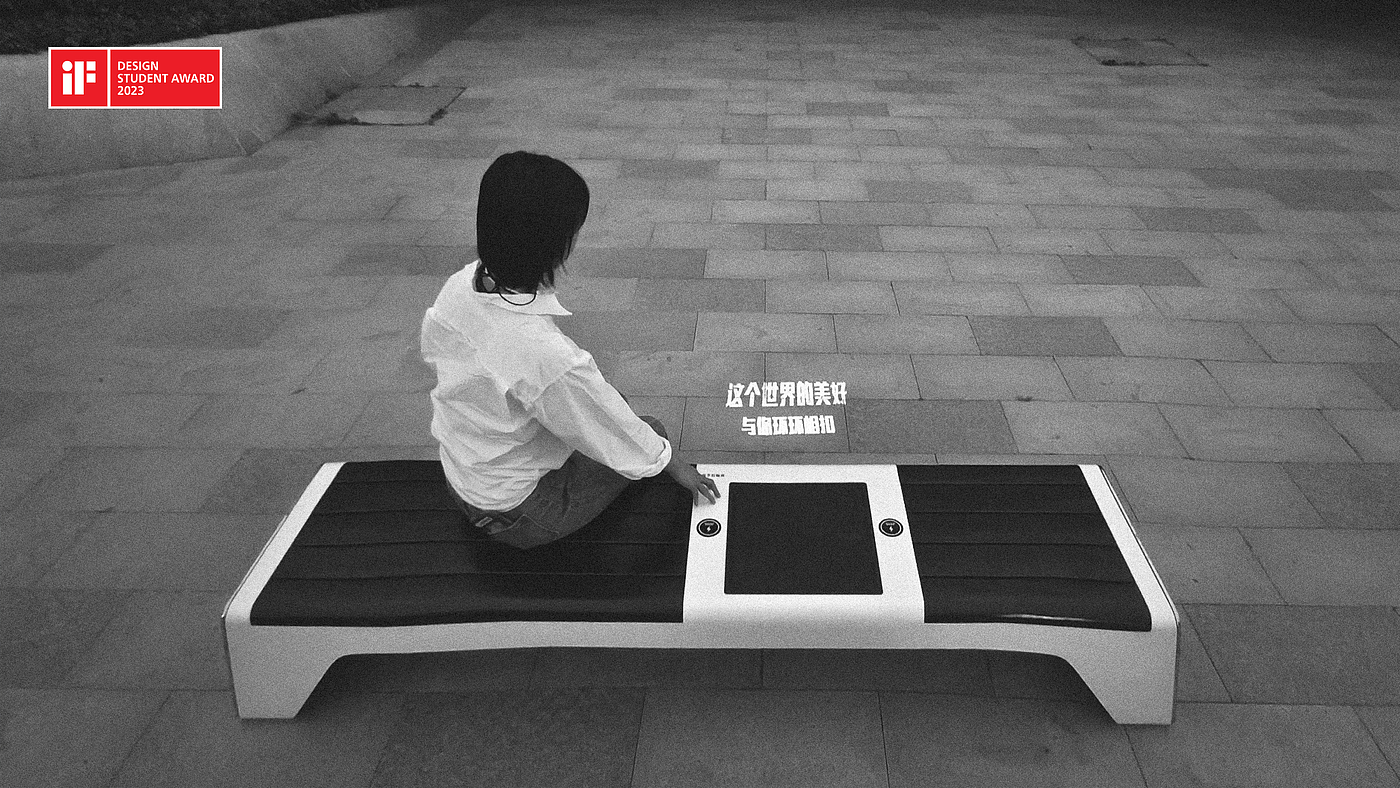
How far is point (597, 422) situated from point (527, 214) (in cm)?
64

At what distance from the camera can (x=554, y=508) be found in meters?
3.18

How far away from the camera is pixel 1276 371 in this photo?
17.6ft

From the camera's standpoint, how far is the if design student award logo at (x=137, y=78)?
9.16 meters

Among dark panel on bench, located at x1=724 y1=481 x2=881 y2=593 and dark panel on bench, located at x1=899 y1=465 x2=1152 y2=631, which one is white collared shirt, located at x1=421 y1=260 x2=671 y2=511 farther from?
dark panel on bench, located at x1=899 y1=465 x2=1152 y2=631

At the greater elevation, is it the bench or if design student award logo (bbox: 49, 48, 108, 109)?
if design student award logo (bbox: 49, 48, 108, 109)

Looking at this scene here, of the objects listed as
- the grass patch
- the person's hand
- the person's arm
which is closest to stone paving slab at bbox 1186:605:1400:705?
the person's hand

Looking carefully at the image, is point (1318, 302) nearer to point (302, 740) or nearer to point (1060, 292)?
point (1060, 292)

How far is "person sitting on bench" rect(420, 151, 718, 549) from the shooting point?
2609 millimetres

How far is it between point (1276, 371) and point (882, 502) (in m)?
3.17

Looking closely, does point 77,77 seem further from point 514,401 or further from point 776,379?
point 514,401

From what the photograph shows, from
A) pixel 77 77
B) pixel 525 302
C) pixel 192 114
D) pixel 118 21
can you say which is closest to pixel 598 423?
pixel 525 302

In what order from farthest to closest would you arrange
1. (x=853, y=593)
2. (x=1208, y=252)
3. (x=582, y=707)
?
(x=1208, y=252)
(x=582, y=707)
(x=853, y=593)

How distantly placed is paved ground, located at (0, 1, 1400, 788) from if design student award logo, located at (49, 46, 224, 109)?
84cm

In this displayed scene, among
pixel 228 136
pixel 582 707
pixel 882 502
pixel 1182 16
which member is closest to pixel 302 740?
pixel 582 707
